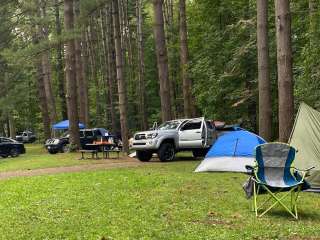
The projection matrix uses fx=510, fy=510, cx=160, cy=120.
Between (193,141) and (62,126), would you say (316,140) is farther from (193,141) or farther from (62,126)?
(62,126)

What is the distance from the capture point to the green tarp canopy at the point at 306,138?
11.1 metres

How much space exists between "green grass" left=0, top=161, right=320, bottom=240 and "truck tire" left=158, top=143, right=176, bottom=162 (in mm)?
6555

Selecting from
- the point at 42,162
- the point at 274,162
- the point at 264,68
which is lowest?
the point at 42,162

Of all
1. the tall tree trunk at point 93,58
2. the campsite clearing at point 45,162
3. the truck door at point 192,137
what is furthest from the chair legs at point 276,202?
the tall tree trunk at point 93,58

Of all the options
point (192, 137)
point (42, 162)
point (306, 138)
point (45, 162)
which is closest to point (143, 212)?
point (306, 138)

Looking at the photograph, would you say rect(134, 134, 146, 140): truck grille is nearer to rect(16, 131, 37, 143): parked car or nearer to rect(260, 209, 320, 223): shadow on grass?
rect(260, 209, 320, 223): shadow on grass

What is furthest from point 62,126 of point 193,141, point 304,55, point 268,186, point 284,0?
point 268,186

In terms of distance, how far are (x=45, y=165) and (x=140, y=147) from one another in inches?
156

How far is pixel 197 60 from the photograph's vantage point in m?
28.7

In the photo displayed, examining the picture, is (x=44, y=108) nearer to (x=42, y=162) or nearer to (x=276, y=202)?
(x=42, y=162)

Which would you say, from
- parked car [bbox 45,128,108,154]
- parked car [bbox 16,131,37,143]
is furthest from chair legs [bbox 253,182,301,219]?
parked car [bbox 16,131,37,143]

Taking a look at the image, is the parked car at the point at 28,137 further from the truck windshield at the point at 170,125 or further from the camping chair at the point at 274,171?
the camping chair at the point at 274,171

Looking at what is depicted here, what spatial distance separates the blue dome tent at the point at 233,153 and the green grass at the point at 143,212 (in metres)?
1.53

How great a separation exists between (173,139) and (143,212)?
1131cm
